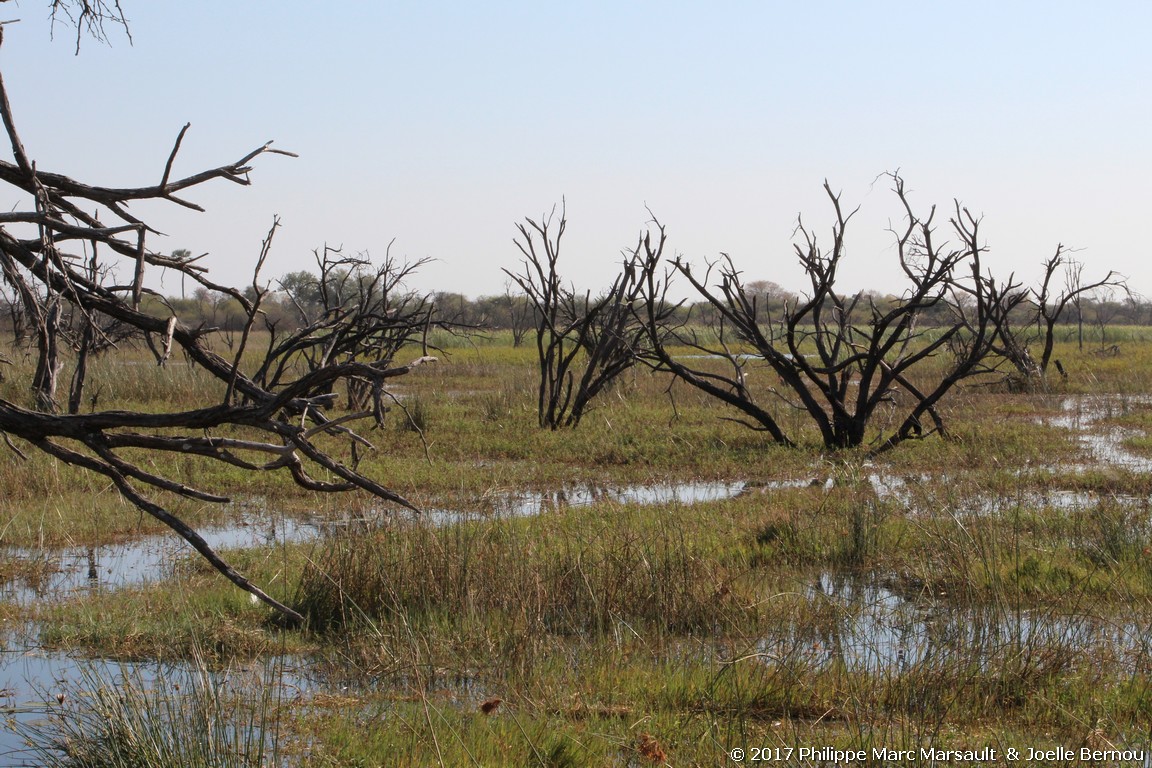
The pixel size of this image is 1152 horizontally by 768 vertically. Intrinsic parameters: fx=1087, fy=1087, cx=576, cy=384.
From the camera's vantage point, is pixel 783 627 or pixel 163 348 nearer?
pixel 163 348

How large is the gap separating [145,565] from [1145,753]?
6546 millimetres

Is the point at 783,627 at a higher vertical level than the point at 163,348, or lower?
lower

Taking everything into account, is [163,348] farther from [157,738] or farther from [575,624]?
[575,624]

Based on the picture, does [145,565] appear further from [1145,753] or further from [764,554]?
[1145,753]

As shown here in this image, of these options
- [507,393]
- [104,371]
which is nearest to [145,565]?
[507,393]

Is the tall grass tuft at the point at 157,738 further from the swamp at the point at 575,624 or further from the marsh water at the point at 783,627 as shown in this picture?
the marsh water at the point at 783,627

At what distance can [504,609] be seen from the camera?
19.2 feet

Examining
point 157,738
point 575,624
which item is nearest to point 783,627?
point 575,624

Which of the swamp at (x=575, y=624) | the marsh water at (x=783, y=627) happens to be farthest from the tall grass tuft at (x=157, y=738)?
the marsh water at (x=783, y=627)

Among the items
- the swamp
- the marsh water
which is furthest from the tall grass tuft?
the marsh water

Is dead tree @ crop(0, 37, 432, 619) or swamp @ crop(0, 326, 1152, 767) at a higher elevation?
dead tree @ crop(0, 37, 432, 619)

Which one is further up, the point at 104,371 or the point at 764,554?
the point at 104,371

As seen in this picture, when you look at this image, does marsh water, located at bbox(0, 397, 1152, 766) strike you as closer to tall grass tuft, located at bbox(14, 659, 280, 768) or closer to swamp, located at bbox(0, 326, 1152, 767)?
swamp, located at bbox(0, 326, 1152, 767)

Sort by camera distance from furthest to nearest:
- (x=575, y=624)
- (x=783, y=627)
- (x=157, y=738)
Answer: (x=575, y=624)
(x=783, y=627)
(x=157, y=738)
